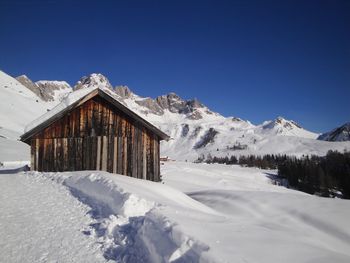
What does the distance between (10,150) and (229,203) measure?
36.1 m

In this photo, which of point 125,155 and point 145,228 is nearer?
point 145,228

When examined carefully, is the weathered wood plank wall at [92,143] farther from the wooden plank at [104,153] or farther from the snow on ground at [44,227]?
the snow on ground at [44,227]

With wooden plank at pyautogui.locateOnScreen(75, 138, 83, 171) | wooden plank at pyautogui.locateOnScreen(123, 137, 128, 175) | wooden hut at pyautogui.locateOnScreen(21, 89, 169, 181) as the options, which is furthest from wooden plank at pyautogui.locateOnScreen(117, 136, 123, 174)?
wooden plank at pyautogui.locateOnScreen(75, 138, 83, 171)

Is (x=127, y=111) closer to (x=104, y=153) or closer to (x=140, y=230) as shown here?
(x=104, y=153)

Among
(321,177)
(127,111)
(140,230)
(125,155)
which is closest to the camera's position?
(140,230)

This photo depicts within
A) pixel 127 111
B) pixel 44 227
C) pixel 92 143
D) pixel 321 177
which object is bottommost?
pixel 321 177

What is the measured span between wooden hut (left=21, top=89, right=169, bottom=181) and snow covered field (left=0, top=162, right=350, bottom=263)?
14.9 ft

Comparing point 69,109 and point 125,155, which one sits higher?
point 69,109

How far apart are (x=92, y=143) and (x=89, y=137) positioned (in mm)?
366

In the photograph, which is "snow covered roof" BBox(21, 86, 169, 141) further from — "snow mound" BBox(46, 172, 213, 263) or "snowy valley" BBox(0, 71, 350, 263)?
"snow mound" BBox(46, 172, 213, 263)

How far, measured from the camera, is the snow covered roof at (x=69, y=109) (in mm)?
A: 16781

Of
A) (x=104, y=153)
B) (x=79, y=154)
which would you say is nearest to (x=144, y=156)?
(x=104, y=153)

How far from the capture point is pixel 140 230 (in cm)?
693

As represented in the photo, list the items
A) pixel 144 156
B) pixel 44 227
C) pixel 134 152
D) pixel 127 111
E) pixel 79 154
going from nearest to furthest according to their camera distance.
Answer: pixel 44 227 → pixel 79 154 → pixel 127 111 → pixel 134 152 → pixel 144 156
